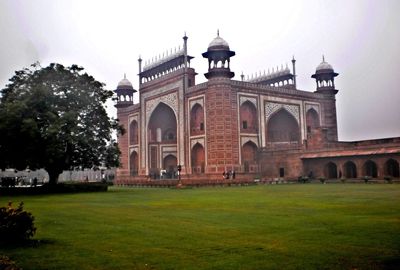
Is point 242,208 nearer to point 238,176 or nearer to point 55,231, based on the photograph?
point 55,231

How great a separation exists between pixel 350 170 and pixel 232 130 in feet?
29.6

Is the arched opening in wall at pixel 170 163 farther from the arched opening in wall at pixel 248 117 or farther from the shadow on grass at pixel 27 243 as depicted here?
the shadow on grass at pixel 27 243

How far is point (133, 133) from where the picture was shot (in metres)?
47.0

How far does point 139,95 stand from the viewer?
44219 mm

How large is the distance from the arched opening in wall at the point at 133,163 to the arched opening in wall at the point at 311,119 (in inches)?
687

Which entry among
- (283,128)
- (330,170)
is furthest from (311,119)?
(330,170)

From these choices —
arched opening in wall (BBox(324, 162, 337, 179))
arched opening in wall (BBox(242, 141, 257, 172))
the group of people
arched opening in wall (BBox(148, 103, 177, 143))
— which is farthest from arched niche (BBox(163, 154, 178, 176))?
arched opening in wall (BBox(324, 162, 337, 179))

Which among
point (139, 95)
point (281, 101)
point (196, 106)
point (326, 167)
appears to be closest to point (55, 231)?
point (326, 167)

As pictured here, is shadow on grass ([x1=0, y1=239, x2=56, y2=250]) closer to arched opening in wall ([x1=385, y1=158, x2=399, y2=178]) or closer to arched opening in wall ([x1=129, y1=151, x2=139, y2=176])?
arched opening in wall ([x1=385, y1=158, x2=399, y2=178])

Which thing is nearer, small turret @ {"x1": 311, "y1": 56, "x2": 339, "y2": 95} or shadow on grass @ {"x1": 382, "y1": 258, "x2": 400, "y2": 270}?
shadow on grass @ {"x1": 382, "y1": 258, "x2": 400, "y2": 270}

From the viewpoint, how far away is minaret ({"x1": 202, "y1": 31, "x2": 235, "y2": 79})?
34406 mm

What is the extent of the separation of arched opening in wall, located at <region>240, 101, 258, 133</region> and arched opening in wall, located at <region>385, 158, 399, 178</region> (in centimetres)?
1167

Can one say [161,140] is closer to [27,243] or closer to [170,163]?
[170,163]

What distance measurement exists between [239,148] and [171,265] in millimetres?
29597
